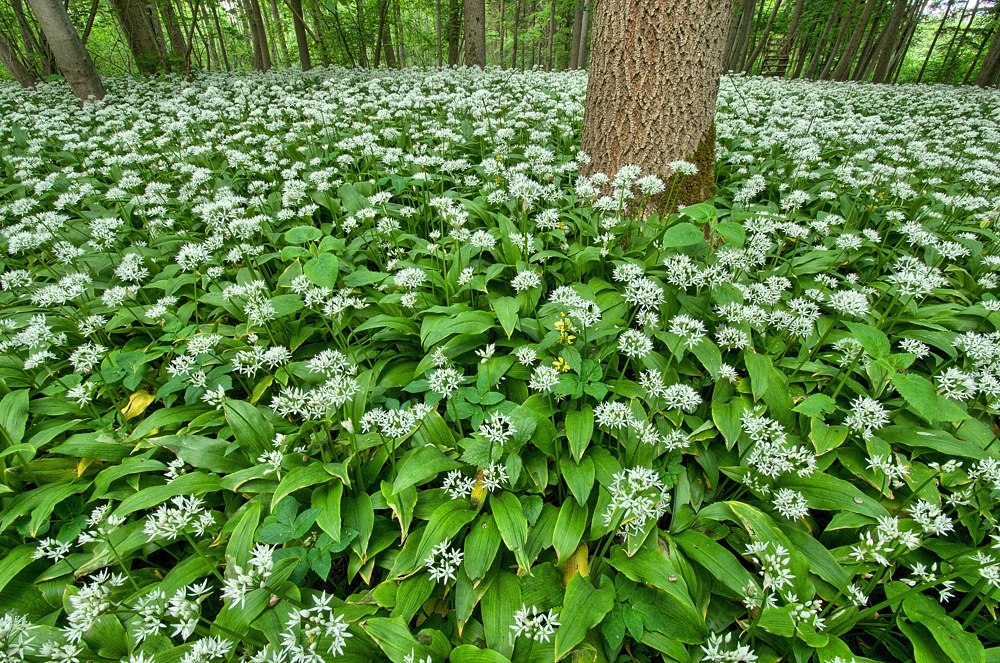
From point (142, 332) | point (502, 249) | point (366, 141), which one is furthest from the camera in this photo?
point (366, 141)

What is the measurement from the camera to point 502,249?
161 inches

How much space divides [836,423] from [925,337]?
43.3 inches

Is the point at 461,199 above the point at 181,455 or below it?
above

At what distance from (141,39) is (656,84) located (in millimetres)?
17404

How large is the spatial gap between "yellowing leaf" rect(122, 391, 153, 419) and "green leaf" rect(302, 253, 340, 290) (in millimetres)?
1397

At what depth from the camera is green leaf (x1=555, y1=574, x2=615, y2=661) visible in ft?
6.21

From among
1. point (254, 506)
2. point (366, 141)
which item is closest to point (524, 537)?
point (254, 506)

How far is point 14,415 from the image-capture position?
286 cm

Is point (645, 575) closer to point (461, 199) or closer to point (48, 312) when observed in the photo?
point (461, 199)

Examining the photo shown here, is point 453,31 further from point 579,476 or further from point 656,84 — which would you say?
point 579,476

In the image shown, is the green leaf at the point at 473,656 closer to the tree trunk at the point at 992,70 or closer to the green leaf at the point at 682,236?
the green leaf at the point at 682,236

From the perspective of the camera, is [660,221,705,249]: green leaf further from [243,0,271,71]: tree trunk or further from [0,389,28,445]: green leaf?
[243,0,271,71]: tree trunk

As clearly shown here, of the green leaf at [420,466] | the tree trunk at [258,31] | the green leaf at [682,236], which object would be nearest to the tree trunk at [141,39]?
the tree trunk at [258,31]

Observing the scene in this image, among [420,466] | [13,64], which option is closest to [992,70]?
[420,466]
